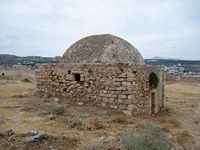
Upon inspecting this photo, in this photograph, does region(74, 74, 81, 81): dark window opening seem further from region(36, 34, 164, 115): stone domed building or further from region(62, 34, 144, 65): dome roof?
region(62, 34, 144, 65): dome roof

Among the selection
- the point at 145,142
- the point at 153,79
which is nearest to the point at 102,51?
the point at 153,79

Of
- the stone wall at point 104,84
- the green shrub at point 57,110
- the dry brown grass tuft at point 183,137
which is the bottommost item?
the dry brown grass tuft at point 183,137

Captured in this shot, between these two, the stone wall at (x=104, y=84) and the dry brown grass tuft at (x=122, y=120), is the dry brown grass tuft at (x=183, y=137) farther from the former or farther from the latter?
the stone wall at (x=104, y=84)

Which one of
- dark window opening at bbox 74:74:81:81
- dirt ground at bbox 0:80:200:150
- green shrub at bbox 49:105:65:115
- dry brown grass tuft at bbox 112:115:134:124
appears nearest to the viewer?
dirt ground at bbox 0:80:200:150

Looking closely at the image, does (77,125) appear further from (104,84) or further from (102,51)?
(102,51)

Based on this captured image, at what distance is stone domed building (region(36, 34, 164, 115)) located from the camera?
12.5 meters

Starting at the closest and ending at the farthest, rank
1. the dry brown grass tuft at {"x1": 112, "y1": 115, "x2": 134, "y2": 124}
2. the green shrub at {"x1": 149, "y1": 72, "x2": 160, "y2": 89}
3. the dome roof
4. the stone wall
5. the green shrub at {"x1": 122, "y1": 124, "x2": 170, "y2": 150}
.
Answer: the green shrub at {"x1": 122, "y1": 124, "x2": 170, "y2": 150}, the dry brown grass tuft at {"x1": 112, "y1": 115, "x2": 134, "y2": 124}, the stone wall, the green shrub at {"x1": 149, "y1": 72, "x2": 160, "y2": 89}, the dome roof

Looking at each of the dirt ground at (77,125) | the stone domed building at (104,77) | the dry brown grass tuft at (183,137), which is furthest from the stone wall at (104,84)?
the dry brown grass tuft at (183,137)

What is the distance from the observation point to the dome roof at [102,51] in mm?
14102

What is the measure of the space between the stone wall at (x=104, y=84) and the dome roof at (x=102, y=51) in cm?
100

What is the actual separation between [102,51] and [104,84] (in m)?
1.95

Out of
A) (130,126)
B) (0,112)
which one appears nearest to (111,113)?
(130,126)

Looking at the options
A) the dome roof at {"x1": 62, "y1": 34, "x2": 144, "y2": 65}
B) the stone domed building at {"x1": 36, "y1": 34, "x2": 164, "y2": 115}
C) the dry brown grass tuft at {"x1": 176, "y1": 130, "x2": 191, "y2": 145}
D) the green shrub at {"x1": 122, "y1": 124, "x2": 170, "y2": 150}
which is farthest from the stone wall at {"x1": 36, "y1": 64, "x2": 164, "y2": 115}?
the green shrub at {"x1": 122, "y1": 124, "x2": 170, "y2": 150}

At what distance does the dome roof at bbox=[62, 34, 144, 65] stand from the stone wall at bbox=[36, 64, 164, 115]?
1.00 meters
